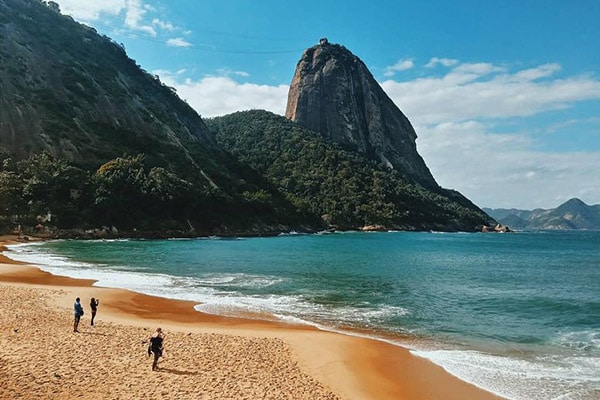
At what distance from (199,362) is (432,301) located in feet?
67.7

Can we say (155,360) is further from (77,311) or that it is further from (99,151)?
(99,151)

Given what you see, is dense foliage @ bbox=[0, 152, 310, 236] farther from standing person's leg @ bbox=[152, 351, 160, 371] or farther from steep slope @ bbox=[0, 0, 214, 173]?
standing person's leg @ bbox=[152, 351, 160, 371]

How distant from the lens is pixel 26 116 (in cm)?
10369

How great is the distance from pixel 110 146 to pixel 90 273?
279ft

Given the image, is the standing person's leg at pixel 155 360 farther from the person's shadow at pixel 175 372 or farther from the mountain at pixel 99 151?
the mountain at pixel 99 151

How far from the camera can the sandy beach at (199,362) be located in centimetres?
1301

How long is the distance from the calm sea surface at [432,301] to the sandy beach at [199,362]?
2073 millimetres

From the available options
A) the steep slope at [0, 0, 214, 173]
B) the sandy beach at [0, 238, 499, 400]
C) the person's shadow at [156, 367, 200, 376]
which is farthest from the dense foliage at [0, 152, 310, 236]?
the person's shadow at [156, 367, 200, 376]

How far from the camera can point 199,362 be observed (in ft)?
52.0

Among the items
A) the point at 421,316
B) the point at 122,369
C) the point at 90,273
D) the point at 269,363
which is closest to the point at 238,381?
the point at 269,363

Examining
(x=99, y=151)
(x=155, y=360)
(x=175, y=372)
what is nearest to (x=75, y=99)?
(x=99, y=151)

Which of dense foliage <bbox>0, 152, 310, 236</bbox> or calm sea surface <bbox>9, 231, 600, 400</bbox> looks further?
dense foliage <bbox>0, 152, 310, 236</bbox>

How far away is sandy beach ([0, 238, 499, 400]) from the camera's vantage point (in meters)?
13.0

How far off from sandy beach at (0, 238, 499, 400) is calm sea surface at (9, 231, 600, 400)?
2.07 metres
